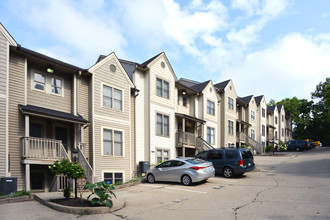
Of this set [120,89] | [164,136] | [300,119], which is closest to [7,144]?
[120,89]

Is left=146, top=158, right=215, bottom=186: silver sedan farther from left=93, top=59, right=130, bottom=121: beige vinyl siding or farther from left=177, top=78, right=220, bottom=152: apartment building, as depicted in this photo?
left=177, top=78, right=220, bottom=152: apartment building

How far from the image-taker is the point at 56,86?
1552cm

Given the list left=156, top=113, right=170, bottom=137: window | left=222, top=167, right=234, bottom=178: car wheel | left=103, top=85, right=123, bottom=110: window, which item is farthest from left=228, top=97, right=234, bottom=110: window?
left=103, top=85, right=123, bottom=110: window

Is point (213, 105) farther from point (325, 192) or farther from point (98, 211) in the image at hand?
point (98, 211)

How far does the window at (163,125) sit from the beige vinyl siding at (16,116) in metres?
9.96

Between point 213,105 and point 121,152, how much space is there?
1388 centimetres

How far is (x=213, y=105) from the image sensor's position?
28938 millimetres

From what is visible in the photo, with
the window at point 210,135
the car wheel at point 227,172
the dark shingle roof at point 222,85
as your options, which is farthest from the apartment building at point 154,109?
the dark shingle roof at point 222,85

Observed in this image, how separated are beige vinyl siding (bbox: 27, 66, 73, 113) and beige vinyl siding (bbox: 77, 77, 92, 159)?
1.74ft

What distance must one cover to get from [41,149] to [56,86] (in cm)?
392

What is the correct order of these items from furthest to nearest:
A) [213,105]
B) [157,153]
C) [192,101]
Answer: [213,105]
[192,101]
[157,153]

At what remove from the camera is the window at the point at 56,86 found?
15.4 m

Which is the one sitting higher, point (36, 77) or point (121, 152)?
point (36, 77)

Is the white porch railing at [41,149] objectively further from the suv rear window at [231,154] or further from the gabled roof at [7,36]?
the suv rear window at [231,154]
